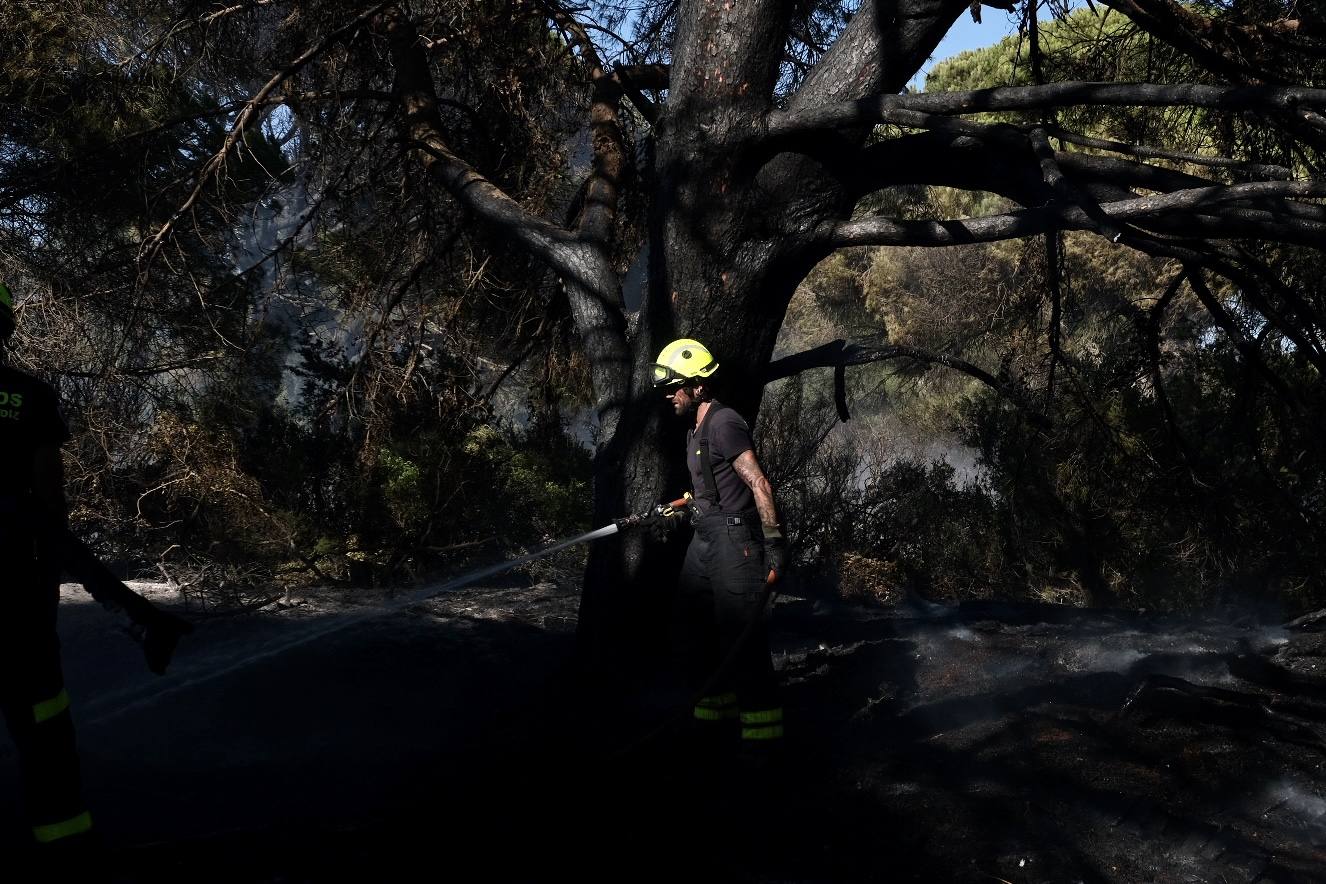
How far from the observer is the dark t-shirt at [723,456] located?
5.06 m

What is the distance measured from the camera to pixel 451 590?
8.89m

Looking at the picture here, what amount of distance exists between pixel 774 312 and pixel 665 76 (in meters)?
2.54

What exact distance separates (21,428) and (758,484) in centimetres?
280

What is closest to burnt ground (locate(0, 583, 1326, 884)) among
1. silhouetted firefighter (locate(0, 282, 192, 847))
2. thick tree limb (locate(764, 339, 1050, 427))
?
silhouetted firefighter (locate(0, 282, 192, 847))

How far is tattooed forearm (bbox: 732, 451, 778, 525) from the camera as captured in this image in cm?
487

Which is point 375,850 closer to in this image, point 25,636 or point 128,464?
point 25,636

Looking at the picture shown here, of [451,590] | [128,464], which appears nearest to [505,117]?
[451,590]

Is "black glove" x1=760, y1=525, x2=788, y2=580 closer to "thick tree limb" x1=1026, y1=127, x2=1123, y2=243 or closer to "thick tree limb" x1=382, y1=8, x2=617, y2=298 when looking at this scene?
"thick tree limb" x1=1026, y1=127, x2=1123, y2=243

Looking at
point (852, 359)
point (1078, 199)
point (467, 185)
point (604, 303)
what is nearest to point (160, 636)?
point (604, 303)

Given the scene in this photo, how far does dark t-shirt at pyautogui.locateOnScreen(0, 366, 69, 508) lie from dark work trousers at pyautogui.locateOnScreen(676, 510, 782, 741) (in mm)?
2720

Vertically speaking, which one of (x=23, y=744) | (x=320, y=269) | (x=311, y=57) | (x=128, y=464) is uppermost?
(x=311, y=57)

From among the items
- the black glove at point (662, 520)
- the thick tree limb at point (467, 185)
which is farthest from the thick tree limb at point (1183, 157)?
the black glove at point (662, 520)

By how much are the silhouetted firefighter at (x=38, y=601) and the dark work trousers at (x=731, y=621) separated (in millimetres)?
2336

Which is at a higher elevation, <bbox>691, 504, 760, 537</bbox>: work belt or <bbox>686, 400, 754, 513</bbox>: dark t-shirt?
<bbox>686, 400, 754, 513</bbox>: dark t-shirt
